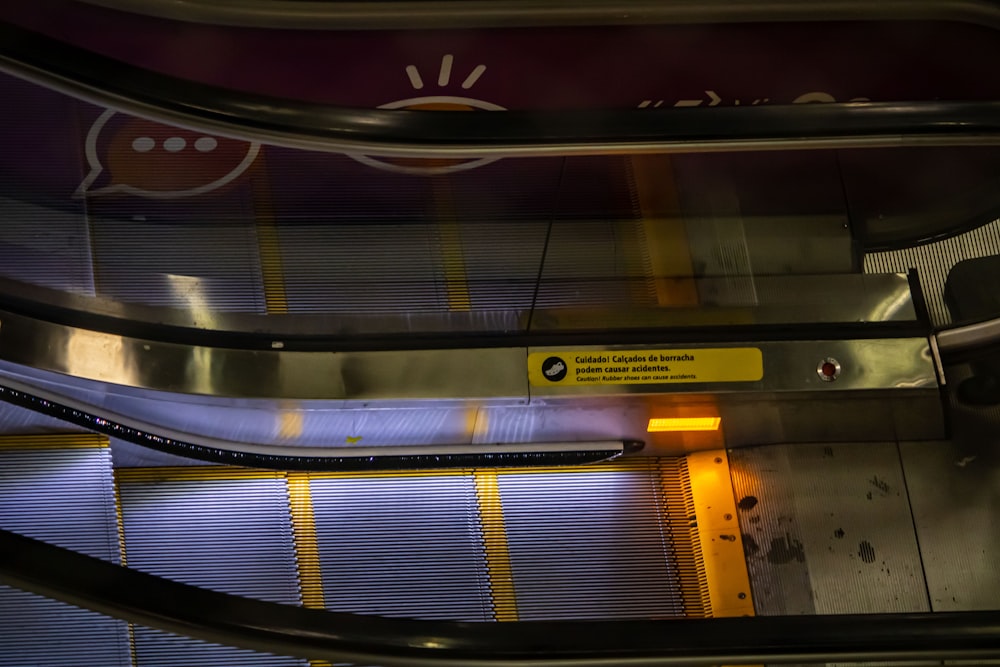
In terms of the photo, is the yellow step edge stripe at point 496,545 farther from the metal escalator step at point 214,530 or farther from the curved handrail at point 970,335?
the curved handrail at point 970,335

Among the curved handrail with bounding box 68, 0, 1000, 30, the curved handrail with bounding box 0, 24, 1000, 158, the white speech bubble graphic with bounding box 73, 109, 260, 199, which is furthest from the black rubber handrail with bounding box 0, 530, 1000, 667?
the curved handrail with bounding box 68, 0, 1000, 30

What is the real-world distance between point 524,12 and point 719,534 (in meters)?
1.86

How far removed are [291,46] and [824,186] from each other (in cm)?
165

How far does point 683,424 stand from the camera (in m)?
3.85

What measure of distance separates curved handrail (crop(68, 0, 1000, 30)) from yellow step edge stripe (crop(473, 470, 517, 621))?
1.54 metres

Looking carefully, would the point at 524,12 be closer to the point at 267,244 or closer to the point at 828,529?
the point at 267,244

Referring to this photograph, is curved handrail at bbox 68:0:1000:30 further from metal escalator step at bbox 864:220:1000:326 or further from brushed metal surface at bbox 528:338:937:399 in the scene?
brushed metal surface at bbox 528:338:937:399

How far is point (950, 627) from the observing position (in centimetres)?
213

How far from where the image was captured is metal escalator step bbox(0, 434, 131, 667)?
3445 millimetres

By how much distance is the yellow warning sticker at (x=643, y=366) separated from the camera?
11.8ft

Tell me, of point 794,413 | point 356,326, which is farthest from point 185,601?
point 794,413

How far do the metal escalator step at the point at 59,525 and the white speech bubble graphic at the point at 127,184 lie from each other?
998 mm

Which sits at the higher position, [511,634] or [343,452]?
[343,452]

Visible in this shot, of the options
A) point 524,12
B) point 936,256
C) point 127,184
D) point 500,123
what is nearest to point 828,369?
point 936,256
